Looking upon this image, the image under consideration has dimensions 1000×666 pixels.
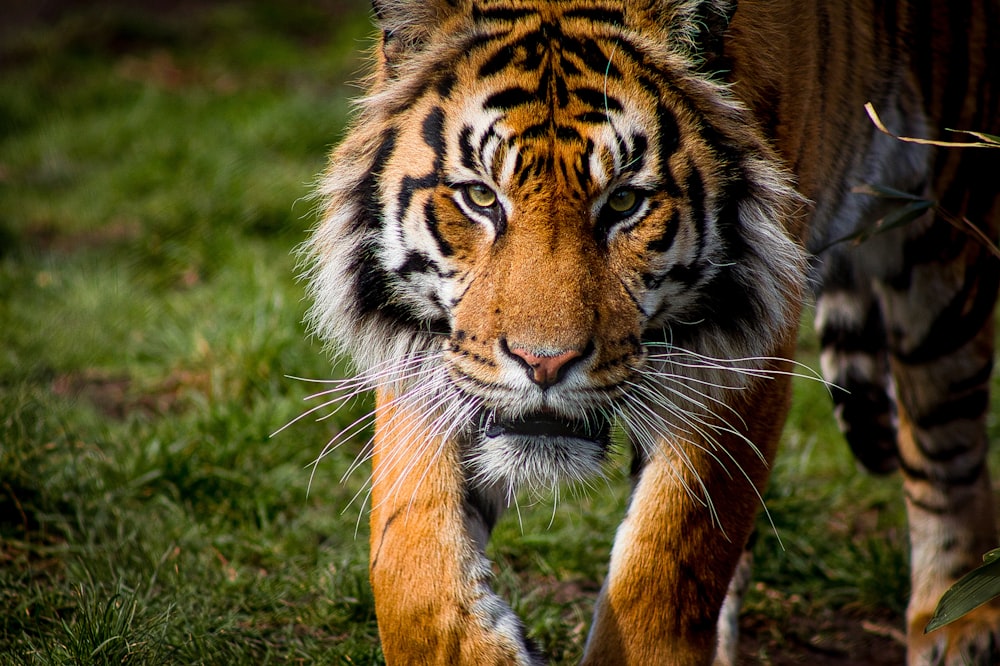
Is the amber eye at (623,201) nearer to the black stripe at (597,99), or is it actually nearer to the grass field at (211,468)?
the black stripe at (597,99)

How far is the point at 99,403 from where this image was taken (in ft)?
12.2

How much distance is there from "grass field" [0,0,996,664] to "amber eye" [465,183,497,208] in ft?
2.21

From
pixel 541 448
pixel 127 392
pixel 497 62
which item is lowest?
pixel 127 392

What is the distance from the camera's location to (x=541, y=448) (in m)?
2.05

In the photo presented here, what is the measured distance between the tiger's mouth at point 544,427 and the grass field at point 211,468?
32 cm

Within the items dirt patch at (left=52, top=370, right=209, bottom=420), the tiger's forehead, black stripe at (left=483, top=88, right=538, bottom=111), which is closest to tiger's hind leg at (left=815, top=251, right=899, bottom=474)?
the tiger's forehead

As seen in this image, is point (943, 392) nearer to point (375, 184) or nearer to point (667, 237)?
point (667, 237)

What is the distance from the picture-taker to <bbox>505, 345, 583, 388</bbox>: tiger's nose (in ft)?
5.97

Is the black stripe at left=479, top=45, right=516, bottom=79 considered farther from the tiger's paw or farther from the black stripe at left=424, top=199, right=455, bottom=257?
the tiger's paw

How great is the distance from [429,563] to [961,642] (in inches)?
59.0

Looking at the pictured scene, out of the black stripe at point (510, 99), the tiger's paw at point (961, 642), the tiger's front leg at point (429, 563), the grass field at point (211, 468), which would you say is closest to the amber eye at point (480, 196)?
the black stripe at point (510, 99)

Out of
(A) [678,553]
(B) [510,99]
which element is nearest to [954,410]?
(A) [678,553]

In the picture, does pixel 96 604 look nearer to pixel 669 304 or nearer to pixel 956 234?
pixel 669 304

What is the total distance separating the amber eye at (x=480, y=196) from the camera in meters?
1.96
